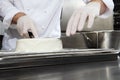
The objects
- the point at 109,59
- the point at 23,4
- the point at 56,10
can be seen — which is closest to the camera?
the point at 109,59

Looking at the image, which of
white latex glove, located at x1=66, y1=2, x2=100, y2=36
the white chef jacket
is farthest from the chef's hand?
the white chef jacket

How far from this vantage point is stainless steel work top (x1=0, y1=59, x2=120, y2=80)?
1.90 ft

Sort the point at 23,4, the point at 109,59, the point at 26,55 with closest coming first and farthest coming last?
the point at 26,55
the point at 109,59
the point at 23,4

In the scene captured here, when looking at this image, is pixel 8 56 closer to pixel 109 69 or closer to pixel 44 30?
pixel 109 69

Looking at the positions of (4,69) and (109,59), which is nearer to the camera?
(4,69)

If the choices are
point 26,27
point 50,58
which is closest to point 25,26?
point 26,27

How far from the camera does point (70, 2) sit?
93.7 inches

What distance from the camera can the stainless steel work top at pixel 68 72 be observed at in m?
0.58

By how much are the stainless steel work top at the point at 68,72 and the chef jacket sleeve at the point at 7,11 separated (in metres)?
0.47

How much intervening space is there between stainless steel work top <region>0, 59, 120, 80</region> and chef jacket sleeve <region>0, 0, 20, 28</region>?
469mm

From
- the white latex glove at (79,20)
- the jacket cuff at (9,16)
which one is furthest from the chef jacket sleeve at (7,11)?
the white latex glove at (79,20)

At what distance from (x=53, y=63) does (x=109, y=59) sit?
23cm

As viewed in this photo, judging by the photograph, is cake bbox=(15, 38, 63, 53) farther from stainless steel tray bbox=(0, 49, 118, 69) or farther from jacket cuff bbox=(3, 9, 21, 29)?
jacket cuff bbox=(3, 9, 21, 29)

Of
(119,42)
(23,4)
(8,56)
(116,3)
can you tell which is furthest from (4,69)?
(116,3)
